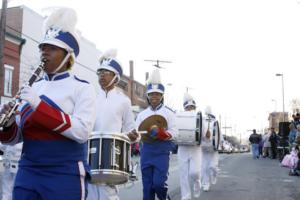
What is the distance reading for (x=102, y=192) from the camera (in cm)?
583

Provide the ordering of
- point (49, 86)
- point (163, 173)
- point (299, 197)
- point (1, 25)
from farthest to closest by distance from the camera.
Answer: point (1, 25), point (299, 197), point (163, 173), point (49, 86)

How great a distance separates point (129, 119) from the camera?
20.9 feet

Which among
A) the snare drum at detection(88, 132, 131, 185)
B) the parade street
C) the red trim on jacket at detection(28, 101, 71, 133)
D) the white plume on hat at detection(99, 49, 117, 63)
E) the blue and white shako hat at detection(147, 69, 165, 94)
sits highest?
the white plume on hat at detection(99, 49, 117, 63)

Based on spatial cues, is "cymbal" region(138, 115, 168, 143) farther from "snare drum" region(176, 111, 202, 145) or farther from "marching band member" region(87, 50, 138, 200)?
"snare drum" region(176, 111, 202, 145)

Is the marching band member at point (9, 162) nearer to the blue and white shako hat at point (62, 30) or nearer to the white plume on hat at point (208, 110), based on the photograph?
the blue and white shako hat at point (62, 30)

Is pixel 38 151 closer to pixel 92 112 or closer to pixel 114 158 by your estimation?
pixel 92 112

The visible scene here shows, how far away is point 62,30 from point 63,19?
0.11 m

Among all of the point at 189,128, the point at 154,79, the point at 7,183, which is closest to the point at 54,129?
the point at 7,183

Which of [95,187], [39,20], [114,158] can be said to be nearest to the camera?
[114,158]

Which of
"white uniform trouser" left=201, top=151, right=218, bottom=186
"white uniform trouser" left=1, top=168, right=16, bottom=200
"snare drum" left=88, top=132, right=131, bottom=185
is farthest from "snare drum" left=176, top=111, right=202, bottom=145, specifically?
"snare drum" left=88, top=132, right=131, bottom=185

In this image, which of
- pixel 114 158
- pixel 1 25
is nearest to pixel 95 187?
pixel 114 158

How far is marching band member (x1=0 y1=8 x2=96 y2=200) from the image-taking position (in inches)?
140

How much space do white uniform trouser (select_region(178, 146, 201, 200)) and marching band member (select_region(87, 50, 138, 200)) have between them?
4.29 meters

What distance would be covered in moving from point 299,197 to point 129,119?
258 inches
